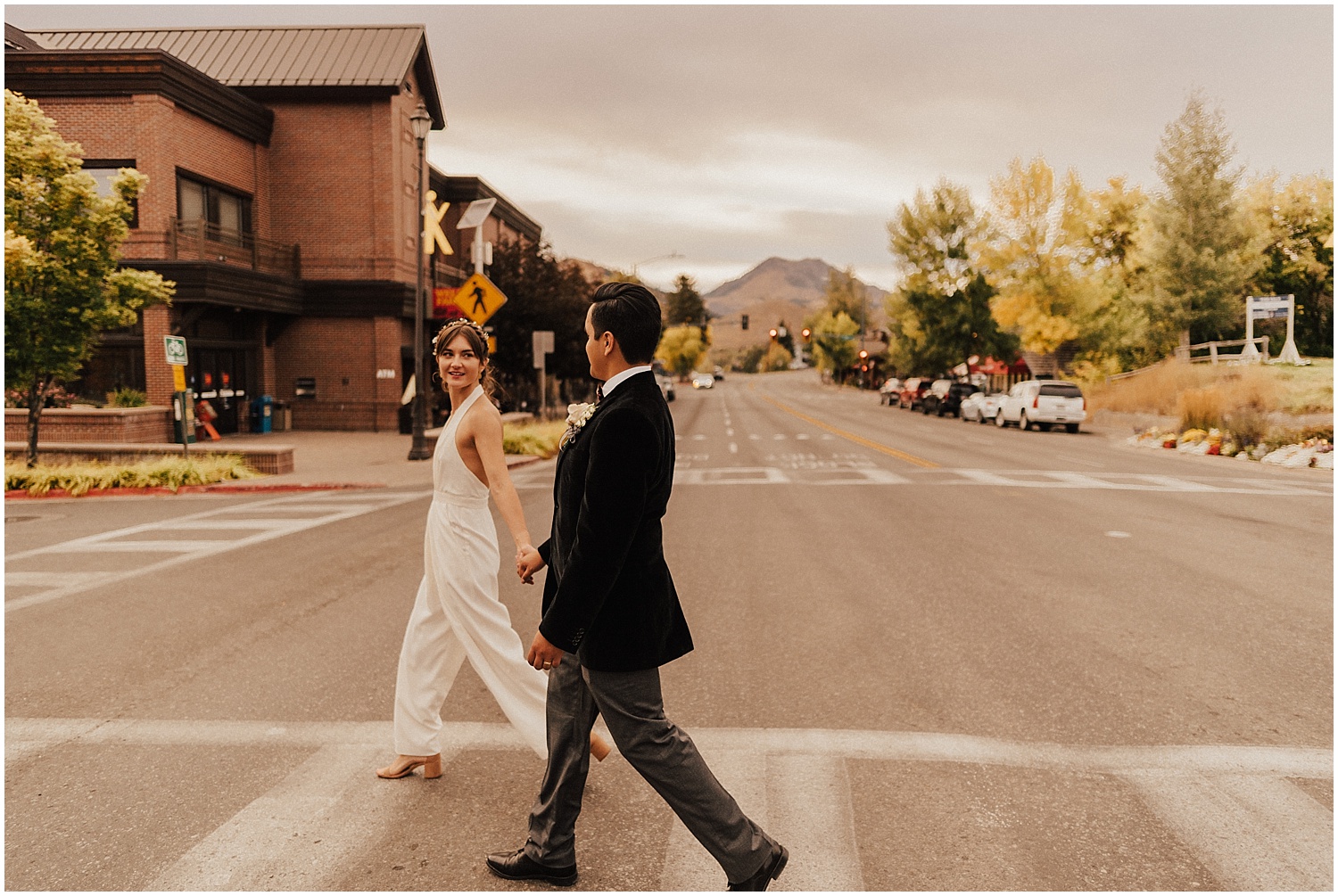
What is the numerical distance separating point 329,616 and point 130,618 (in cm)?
148

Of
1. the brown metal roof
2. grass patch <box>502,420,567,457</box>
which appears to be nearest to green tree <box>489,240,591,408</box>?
the brown metal roof

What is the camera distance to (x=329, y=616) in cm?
722

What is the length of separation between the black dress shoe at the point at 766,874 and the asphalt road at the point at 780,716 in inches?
9.1

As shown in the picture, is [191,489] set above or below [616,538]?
below

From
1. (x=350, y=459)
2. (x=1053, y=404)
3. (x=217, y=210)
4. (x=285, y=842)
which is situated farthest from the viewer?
(x=1053, y=404)

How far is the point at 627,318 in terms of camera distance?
3061 millimetres

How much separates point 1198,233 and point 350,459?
34760 mm

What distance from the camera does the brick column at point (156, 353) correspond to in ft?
79.7

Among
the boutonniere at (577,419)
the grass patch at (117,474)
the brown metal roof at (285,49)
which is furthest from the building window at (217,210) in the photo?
the boutonniere at (577,419)

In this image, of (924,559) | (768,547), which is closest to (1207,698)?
(924,559)

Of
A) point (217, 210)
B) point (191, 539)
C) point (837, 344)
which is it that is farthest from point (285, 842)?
point (837, 344)

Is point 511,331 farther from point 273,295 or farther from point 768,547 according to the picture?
point 768,547

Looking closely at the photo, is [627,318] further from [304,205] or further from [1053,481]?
[304,205]

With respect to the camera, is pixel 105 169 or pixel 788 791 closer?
pixel 788 791
